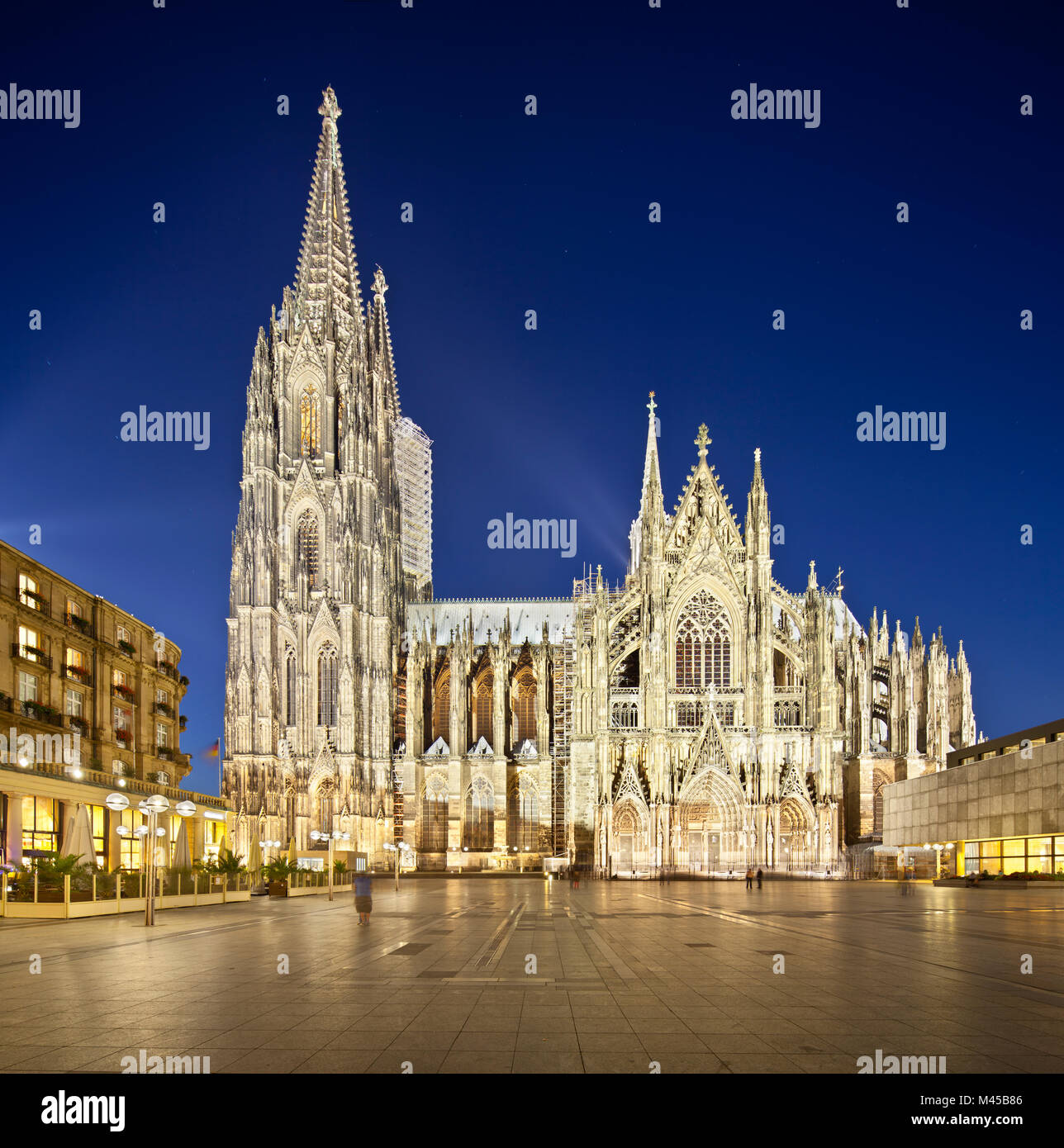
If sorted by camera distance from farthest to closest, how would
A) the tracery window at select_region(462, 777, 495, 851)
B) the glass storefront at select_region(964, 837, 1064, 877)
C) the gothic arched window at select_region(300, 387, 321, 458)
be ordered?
the gothic arched window at select_region(300, 387, 321, 458) → the tracery window at select_region(462, 777, 495, 851) → the glass storefront at select_region(964, 837, 1064, 877)

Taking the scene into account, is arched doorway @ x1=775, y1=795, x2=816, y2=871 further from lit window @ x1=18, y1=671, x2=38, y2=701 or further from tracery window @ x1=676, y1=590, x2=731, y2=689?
lit window @ x1=18, y1=671, x2=38, y2=701

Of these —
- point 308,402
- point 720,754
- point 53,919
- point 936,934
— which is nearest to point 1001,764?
point 720,754

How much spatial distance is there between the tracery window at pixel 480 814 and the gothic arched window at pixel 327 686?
484 inches

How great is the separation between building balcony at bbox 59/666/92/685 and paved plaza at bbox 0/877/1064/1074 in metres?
25.9

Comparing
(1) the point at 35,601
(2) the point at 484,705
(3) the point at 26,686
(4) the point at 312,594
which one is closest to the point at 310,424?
(4) the point at 312,594

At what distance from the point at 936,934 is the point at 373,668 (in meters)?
60.7

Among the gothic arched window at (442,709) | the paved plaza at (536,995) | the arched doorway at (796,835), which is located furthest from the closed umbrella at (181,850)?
the gothic arched window at (442,709)

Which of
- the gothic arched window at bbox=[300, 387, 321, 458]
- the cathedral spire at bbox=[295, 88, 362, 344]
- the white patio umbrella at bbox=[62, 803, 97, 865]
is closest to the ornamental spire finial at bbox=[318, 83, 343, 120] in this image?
the cathedral spire at bbox=[295, 88, 362, 344]

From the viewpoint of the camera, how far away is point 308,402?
84.6 meters

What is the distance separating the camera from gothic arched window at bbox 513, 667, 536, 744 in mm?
86062

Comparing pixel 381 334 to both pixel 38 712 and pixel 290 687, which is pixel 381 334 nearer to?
pixel 290 687

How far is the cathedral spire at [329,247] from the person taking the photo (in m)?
87.4

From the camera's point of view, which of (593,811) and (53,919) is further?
(593,811)
